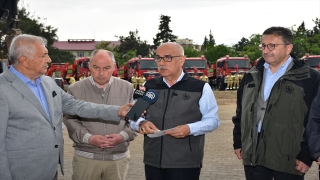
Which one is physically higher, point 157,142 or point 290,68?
point 290,68

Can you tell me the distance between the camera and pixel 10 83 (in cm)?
372

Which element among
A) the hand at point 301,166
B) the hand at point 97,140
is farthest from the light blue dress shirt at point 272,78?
the hand at point 97,140

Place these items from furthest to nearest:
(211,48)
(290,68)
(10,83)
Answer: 1. (211,48)
2. (290,68)
3. (10,83)

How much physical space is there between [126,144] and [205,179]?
10.7ft

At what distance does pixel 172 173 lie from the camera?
171 inches

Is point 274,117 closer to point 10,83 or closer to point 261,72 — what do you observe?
point 261,72

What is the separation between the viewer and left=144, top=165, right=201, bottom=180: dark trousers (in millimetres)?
4336

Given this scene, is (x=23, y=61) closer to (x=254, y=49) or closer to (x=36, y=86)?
(x=36, y=86)

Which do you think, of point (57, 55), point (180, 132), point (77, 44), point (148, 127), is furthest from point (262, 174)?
point (77, 44)

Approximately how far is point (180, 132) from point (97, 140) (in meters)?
0.91

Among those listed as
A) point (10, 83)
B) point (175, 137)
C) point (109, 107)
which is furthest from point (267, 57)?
point (10, 83)

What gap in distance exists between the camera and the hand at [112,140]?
465cm

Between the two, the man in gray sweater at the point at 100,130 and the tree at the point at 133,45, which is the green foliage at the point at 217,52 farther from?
the man in gray sweater at the point at 100,130

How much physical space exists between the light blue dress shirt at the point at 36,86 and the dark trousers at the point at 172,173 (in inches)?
44.1
